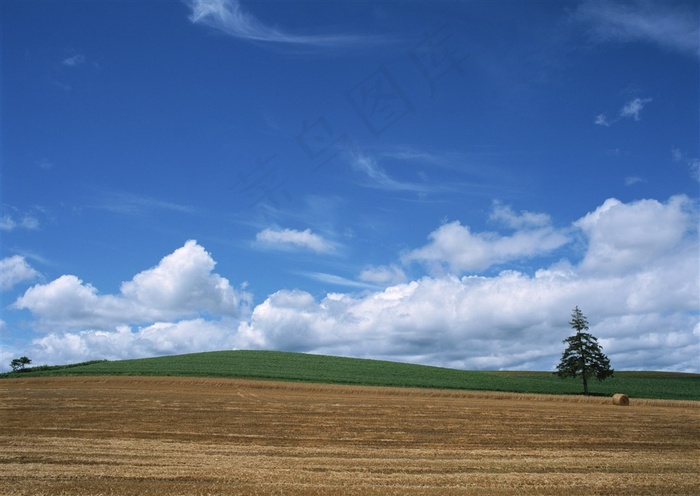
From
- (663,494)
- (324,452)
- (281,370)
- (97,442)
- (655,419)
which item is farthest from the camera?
(281,370)

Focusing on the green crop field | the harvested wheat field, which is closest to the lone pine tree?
the green crop field

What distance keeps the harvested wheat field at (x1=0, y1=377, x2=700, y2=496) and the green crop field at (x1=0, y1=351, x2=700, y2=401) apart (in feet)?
71.7

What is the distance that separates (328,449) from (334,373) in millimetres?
43054

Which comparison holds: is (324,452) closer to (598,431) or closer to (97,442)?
(97,442)

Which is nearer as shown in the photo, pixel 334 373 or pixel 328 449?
pixel 328 449

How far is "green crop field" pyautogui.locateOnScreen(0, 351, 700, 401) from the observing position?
54781 mm

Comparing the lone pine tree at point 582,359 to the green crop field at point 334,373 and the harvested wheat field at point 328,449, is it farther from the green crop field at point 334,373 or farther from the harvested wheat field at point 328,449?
the harvested wheat field at point 328,449

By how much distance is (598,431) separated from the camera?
24.3 metres

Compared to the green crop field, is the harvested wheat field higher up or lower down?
lower down

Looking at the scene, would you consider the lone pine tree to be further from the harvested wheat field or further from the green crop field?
the harvested wheat field

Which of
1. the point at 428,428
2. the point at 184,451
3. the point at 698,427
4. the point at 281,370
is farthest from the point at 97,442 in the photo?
the point at 281,370

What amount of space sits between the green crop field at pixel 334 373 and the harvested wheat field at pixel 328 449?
21863 mm

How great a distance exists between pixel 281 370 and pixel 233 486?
47.4 m

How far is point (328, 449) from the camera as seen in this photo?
758 inches
